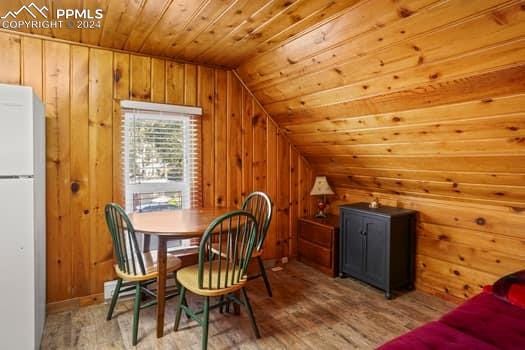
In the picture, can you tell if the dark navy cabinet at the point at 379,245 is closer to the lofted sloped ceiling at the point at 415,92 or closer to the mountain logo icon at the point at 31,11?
the lofted sloped ceiling at the point at 415,92

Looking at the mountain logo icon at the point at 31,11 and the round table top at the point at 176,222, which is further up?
the mountain logo icon at the point at 31,11

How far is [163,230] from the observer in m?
2.11

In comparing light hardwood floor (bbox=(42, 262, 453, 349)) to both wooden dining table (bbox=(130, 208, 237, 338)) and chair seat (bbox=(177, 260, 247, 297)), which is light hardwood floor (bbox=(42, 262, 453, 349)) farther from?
chair seat (bbox=(177, 260, 247, 297))

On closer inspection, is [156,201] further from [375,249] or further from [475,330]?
[475,330]

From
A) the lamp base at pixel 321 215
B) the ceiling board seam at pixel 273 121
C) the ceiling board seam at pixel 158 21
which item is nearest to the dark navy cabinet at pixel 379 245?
the lamp base at pixel 321 215

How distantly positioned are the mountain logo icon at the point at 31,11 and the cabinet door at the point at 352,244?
2.97 metres

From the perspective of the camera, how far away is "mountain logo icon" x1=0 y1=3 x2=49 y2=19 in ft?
6.51

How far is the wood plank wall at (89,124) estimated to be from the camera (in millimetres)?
2516

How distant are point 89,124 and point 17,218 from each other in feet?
3.55

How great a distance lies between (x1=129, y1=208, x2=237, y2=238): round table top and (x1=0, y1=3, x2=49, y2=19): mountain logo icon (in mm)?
1511

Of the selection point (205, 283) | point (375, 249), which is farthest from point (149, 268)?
point (375, 249)

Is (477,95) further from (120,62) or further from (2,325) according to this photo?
(2,325)


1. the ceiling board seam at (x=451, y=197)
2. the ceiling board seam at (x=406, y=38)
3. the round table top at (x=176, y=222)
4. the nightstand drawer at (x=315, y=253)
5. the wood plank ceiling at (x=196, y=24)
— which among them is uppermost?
the wood plank ceiling at (x=196, y=24)

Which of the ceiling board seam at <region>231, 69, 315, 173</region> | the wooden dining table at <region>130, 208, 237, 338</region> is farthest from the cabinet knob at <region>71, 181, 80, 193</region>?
the ceiling board seam at <region>231, 69, 315, 173</region>
